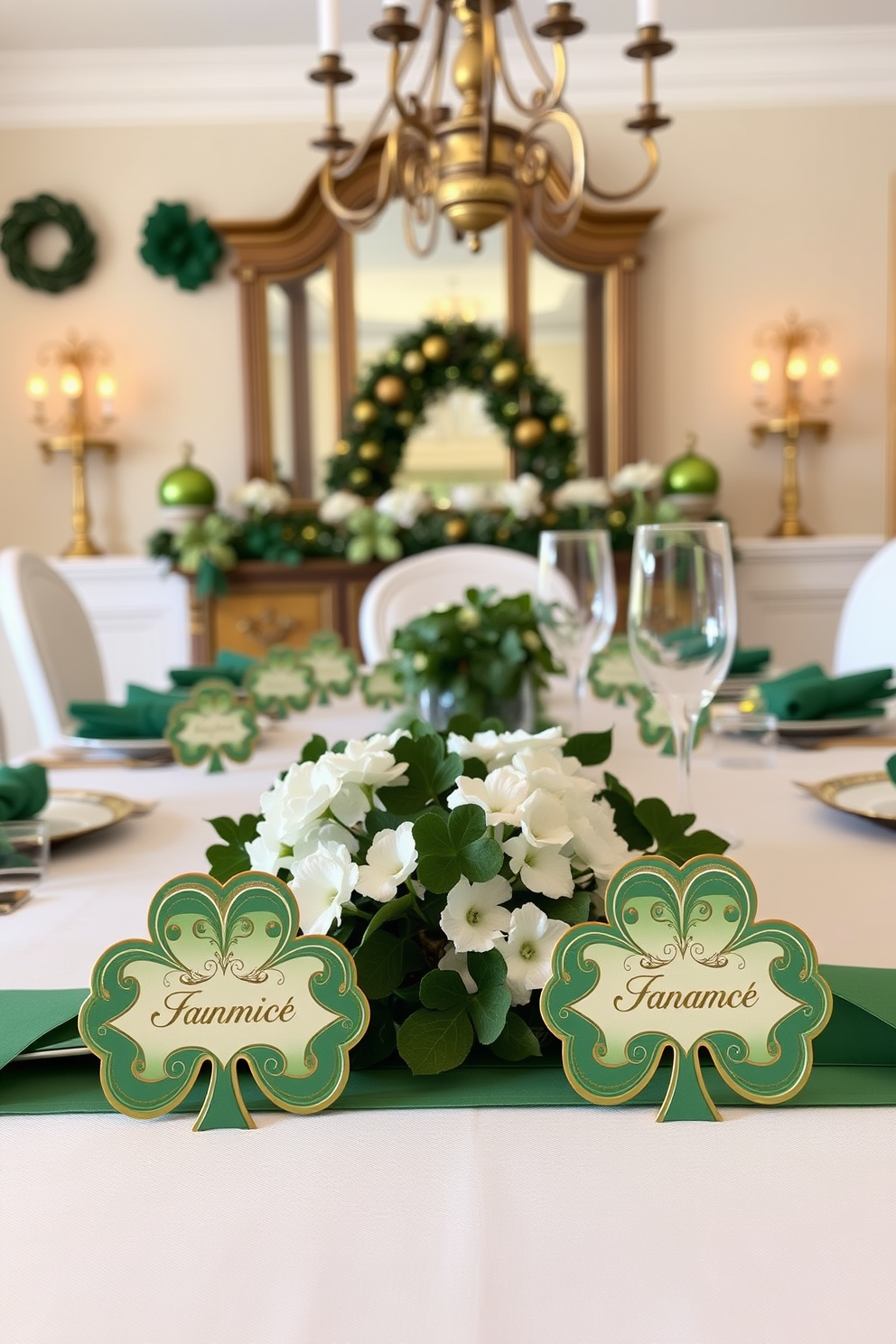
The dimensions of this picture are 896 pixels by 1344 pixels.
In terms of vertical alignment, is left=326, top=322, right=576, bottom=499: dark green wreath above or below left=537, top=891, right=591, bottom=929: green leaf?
above

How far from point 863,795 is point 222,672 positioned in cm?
114

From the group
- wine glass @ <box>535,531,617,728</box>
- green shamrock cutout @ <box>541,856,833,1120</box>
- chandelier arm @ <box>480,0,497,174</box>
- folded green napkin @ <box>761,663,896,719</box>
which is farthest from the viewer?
chandelier arm @ <box>480,0,497,174</box>

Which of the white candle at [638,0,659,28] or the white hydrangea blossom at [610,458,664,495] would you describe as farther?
the white hydrangea blossom at [610,458,664,495]

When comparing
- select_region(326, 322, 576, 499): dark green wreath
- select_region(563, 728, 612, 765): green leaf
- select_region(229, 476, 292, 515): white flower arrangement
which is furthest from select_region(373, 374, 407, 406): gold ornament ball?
select_region(563, 728, 612, 765): green leaf

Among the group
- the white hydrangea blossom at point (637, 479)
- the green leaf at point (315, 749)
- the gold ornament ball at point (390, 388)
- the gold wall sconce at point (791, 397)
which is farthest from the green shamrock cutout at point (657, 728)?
the gold wall sconce at point (791, 397)

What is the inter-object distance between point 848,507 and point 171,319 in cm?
259

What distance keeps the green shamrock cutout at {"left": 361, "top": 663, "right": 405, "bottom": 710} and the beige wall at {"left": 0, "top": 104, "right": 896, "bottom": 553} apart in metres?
2.83

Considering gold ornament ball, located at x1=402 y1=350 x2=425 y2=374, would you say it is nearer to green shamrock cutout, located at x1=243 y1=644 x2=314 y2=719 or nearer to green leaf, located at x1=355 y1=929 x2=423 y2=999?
green shamrock cutout, located at x1=243 y1=644 x2=314 y2=719

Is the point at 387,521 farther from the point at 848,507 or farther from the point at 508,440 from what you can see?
the point at 848,507

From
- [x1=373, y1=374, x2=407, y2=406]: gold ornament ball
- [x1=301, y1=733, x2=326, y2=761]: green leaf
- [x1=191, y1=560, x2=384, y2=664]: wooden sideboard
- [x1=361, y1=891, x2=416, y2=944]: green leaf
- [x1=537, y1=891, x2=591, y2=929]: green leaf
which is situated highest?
[x1=373, y1=374, x2=407, y2=406]: gold ornament ball

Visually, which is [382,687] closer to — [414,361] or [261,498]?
[261,498]

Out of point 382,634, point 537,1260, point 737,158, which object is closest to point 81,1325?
point 537,1260

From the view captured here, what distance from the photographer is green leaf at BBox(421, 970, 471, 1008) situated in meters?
0.50

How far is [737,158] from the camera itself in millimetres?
4281
